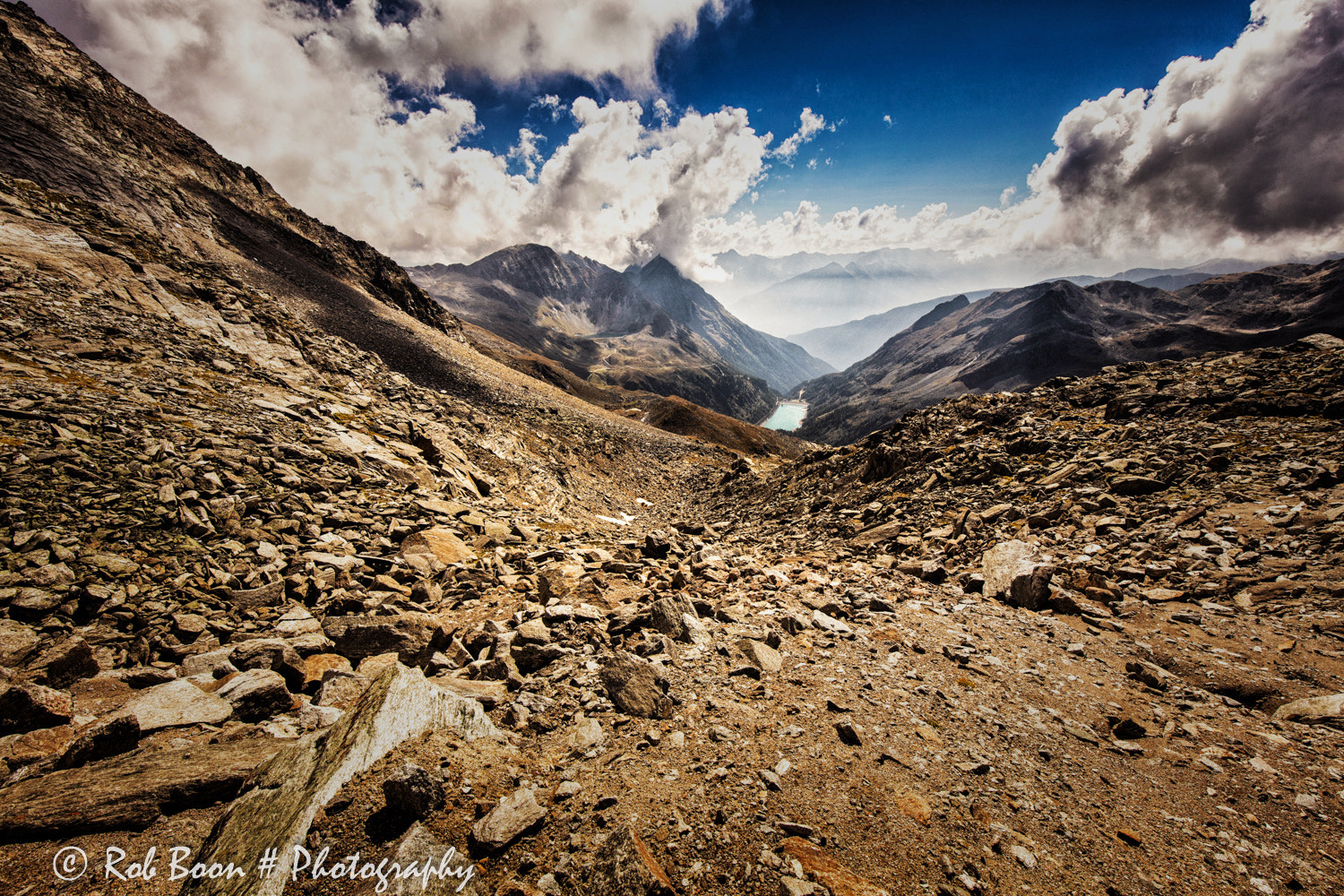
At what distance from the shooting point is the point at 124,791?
3.56 metres

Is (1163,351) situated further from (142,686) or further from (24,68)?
(24,68)

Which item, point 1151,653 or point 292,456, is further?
point 292,456

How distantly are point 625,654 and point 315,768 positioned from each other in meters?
3.38

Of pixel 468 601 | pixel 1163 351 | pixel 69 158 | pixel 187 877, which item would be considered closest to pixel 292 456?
pixel 468 601

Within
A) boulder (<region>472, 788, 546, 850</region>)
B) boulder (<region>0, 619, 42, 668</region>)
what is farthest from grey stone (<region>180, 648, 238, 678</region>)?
boulder (<region>472, 788, 546, 850</region>)

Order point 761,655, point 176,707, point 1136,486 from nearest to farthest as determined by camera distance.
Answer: point 176,707 < point 761,655 < point 1136,486

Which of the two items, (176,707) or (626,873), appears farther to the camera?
(176,707)

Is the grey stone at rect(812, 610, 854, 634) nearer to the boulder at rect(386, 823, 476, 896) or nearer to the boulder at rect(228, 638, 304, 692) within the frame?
the boulder at rect(386, 823, 476, 896)

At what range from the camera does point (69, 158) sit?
29062 millimetres

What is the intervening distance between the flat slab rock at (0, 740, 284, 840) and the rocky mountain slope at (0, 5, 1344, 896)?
28 mm

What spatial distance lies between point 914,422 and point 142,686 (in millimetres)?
22694

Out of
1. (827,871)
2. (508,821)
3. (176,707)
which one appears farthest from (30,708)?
(827,871)

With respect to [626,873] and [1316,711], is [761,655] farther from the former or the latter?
[1316,711]

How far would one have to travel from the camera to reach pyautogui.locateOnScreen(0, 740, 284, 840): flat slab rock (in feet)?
10.7
